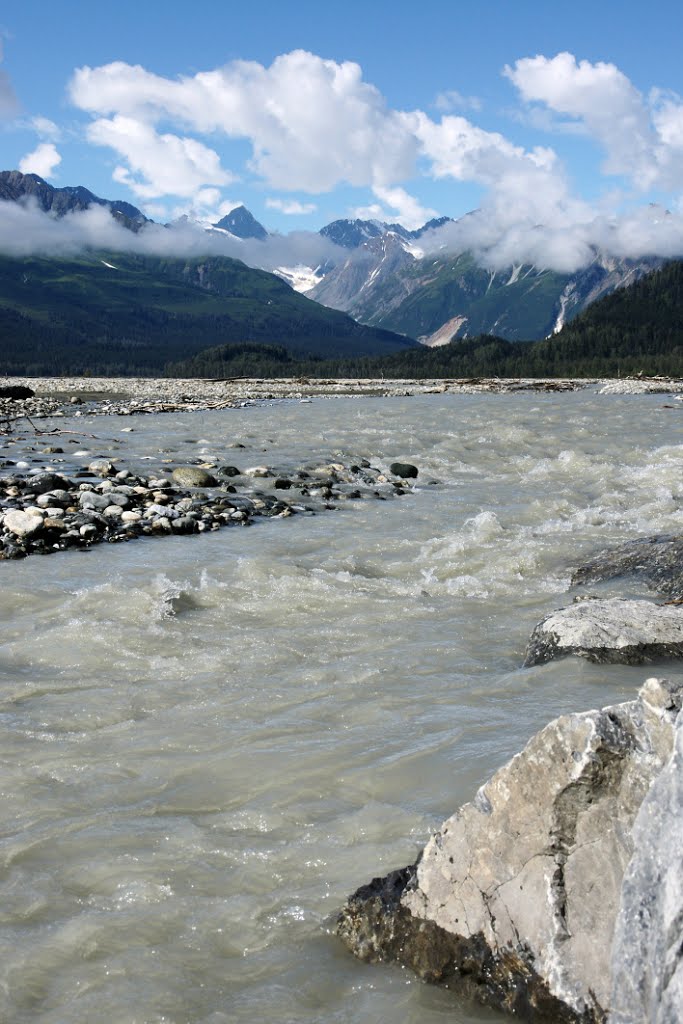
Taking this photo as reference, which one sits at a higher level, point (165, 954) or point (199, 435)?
point (199, 435)

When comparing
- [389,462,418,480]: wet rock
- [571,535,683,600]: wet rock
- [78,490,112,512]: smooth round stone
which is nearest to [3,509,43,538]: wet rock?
[78,490,112,512]: smooth round stone

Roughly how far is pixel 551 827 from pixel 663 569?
8361 millimetres

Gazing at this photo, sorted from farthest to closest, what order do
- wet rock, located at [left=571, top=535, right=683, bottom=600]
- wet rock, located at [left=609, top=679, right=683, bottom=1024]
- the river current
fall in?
1. wet rock, located at [left=571, top=535, right=683, bottom=600]
2. the river current
3. wet rock, located at [left=609, top=679, right=683, bottom=1024]

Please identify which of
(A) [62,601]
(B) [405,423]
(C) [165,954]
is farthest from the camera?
(B) [405,423]

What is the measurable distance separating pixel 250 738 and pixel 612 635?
12.7 ft

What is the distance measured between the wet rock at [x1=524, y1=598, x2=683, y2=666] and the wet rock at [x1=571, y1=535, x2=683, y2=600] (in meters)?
2.12

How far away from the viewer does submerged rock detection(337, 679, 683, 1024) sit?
3445 mm

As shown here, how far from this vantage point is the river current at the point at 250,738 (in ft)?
13.3

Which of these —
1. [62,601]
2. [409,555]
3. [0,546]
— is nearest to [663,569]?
[409,555]

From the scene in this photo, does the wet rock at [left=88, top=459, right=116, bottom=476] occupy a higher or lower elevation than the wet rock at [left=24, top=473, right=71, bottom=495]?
higher

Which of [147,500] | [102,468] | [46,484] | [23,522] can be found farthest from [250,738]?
[102,468]

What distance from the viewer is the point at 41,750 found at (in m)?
6.60

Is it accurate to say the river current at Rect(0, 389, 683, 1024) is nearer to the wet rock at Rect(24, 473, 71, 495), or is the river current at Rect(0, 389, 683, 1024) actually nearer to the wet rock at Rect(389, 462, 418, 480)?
the wet rock at Rect(24, 473, 71, 495)

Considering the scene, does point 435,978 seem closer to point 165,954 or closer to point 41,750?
point 165,954
